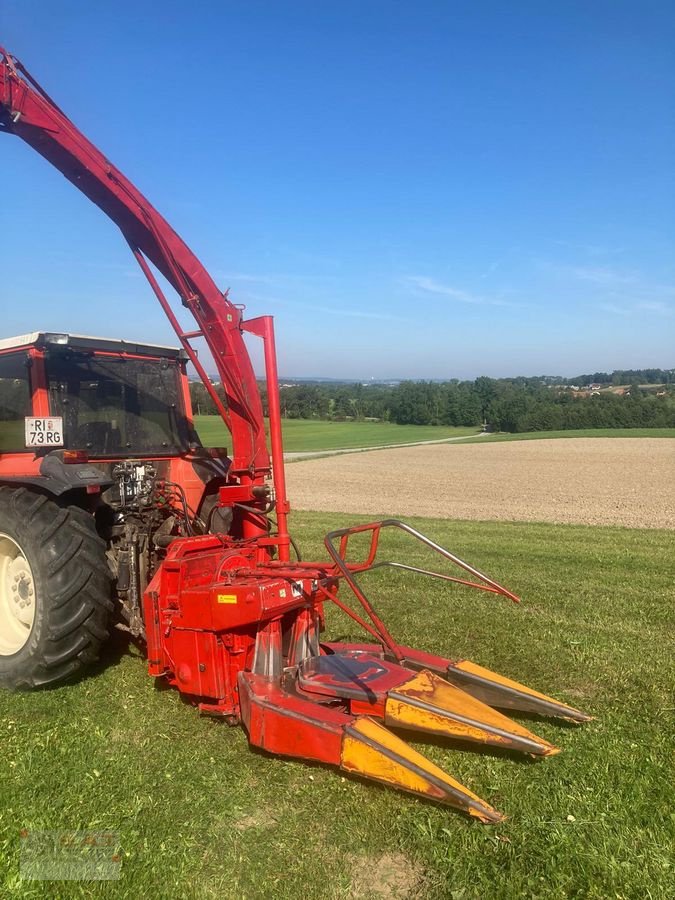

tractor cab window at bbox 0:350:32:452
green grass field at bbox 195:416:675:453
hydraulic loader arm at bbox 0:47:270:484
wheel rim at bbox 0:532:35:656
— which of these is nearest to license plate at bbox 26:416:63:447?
tractor cab window at bbox 0:350:32:452

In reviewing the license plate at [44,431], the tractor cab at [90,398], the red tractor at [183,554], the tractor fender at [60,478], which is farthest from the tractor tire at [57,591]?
the tractor cab at [90,398]

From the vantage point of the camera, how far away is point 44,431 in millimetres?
4961

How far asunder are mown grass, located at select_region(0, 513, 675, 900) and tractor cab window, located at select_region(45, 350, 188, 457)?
1.66 m

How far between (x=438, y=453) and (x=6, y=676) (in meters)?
36.6

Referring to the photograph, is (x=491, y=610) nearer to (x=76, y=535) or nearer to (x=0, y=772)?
(x=76, y=535)

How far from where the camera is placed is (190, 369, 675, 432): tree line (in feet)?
194

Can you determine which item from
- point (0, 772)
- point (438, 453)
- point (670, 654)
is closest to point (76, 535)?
point (0, 772)

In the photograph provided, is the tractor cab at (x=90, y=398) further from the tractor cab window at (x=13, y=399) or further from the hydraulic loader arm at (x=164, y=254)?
the hydraulic loader arm at (x=164, y=254)

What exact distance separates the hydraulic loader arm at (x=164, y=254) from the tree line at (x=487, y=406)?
4555 cm

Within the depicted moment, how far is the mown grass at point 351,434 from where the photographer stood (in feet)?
167

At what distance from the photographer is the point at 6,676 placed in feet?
15.0

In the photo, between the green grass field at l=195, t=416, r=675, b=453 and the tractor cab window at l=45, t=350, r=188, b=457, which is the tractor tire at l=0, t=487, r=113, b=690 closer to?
the tractor cab window at l=45, t=350, r=188, b=457

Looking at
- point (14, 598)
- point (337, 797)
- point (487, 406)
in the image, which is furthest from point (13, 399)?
point (487, 406)

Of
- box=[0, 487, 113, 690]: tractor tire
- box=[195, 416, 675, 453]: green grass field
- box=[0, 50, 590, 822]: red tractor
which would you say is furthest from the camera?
box=[195, 416, 675, 453]: green grass field
